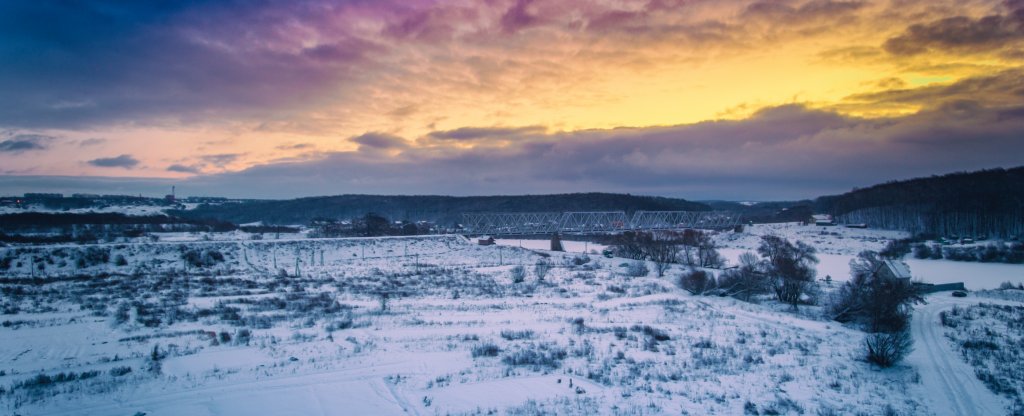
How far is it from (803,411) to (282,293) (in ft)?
95.5

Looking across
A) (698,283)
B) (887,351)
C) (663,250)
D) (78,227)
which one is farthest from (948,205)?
(78,227)

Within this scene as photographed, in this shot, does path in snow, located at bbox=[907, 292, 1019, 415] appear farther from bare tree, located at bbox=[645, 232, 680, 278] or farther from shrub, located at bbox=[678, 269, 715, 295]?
bare tree, located at bbox=[645, 232, 680, 278]

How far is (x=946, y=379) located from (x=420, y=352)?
52.9 ft

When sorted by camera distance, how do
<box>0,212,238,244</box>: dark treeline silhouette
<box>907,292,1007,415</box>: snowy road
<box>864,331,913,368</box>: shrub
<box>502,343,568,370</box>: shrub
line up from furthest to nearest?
<box>0,212,238,244</box>: dark treeline silhouette → <box>864,331,913,368</box>: shrub → <box>502,343,568,370</box>: shrub → <box>907,292,1007,415</box>: snowy road

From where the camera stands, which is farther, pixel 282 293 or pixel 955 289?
pixel 955 289

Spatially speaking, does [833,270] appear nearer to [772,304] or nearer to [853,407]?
[772,304]

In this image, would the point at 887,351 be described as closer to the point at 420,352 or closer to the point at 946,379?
the point at 946,379

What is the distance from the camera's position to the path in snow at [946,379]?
1269 cm

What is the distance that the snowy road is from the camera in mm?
12688

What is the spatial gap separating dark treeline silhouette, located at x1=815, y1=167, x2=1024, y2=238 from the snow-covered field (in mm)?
91018

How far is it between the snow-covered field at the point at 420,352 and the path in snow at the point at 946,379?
0.87ft

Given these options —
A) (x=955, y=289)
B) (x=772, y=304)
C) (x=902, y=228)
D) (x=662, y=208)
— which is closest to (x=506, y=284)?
(x=772, y=304)

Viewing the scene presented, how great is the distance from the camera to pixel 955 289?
39094mm

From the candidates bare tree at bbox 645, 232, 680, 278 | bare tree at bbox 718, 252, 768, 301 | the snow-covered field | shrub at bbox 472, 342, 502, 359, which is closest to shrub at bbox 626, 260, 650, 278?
bare tree at bbox 645, 232, 680, 278
